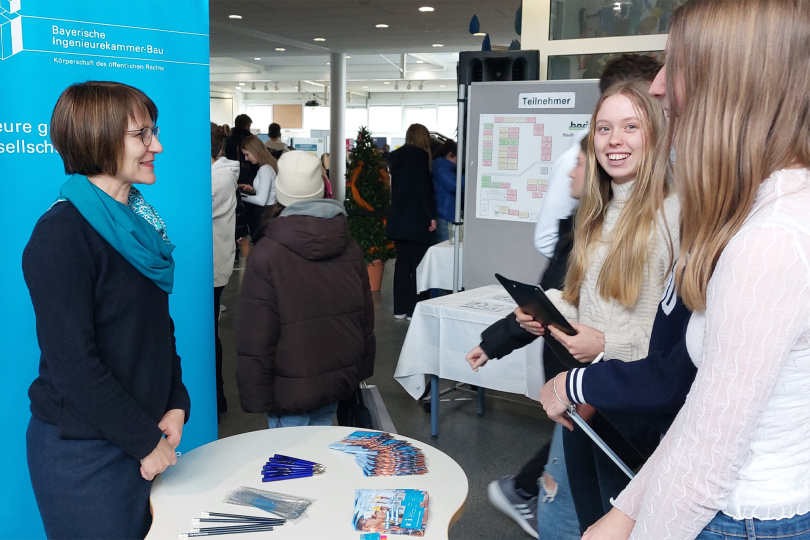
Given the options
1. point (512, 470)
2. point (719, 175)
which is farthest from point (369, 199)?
point (719, 175)

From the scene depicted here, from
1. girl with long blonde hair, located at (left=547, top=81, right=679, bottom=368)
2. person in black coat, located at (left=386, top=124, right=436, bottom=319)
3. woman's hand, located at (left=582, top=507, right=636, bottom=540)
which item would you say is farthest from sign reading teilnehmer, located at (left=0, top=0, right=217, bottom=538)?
person in black coat, located at (left=386, top=124, right=436, bottom=319)

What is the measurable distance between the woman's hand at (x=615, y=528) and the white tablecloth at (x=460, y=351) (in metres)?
2.32

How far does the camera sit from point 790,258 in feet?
2.40

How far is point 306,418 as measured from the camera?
7.75 ft

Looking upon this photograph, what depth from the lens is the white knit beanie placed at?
2344mm

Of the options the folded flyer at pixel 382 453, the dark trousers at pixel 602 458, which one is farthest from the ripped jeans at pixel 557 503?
the folded flyer at pixel 382 453

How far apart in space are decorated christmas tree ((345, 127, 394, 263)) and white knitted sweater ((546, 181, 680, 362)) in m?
5.46

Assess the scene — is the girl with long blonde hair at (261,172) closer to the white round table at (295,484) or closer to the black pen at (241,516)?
the white round table at (295,484)

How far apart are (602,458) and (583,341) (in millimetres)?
263

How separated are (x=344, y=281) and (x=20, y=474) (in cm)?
124

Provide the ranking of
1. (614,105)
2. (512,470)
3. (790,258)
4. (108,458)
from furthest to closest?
(512,470), (614,105), (108,458), (790,258)

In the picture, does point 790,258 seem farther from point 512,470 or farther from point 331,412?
point 512,470

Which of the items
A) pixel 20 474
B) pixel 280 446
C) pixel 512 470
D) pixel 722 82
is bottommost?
pixel 512 470

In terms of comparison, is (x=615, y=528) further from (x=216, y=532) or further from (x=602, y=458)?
(x=216, y=532)
